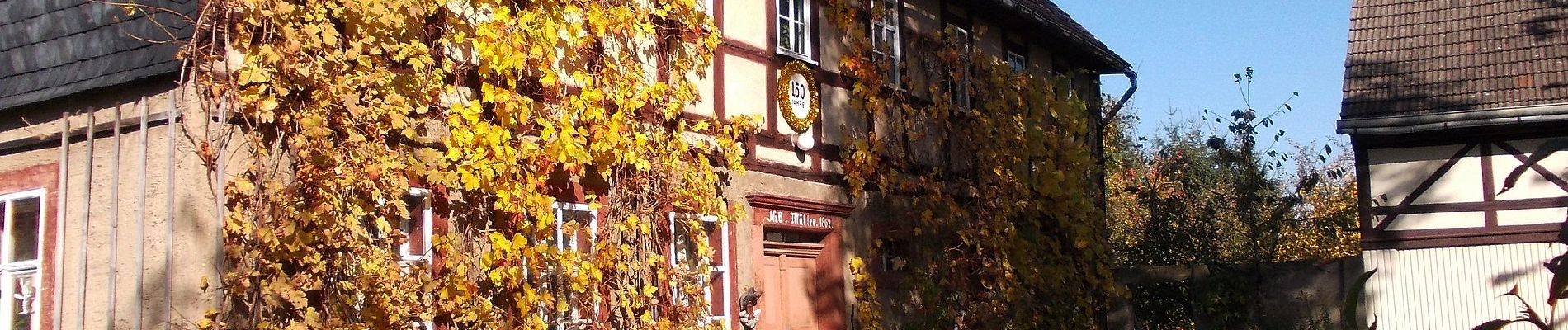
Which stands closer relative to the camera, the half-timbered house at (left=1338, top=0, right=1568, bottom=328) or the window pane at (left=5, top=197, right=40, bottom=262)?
the window pane at (left=5, top=197, right=40, bottom=262)

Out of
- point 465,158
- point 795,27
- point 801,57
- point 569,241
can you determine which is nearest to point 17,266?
point 465,158

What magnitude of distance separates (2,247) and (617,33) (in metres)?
3.74

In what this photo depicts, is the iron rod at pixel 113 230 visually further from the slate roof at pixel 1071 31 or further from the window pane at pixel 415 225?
the slate roof at pixel 1071 31

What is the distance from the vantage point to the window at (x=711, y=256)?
981 centimetres

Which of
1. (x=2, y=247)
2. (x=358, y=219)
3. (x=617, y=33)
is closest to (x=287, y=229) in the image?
(x=358, y=219)

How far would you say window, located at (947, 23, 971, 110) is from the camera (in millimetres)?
13812

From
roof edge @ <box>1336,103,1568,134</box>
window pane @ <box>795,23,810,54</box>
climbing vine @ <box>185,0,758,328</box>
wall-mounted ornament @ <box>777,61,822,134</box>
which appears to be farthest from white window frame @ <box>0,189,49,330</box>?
roof edge @ <box>1336,103,1568,134</box>

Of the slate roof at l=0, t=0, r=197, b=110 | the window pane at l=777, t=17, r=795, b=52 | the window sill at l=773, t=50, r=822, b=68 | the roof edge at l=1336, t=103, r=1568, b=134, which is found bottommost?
the slate roof at l=0, t=0, r=197, b=110

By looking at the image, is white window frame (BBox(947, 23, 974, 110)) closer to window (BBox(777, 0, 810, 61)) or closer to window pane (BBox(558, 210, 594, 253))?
window (BBox(777, 0, 810, 61))

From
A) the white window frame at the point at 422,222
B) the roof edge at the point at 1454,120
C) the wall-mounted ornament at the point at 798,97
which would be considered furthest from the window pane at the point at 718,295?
the roof edge at the point at 1454,120

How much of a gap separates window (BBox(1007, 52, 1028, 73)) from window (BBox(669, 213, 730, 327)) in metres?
6.17

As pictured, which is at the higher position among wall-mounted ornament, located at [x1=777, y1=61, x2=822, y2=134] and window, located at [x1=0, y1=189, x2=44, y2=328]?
wall-mounted ornament, located at [x1=777, y1=61, x2=822, y2=134]

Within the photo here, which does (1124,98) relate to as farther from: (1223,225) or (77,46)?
(77,46)

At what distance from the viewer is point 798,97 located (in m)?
11.6
